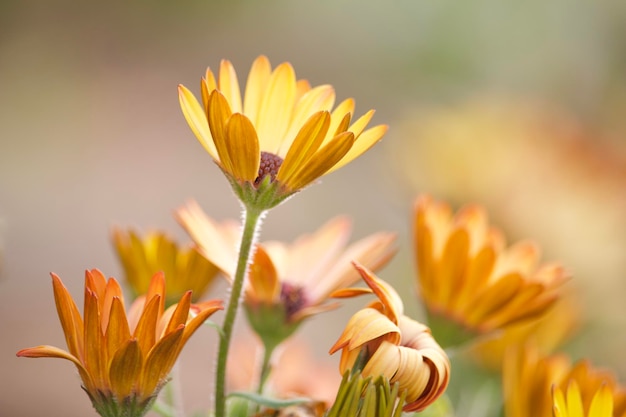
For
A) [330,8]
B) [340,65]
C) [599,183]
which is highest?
[330,8]

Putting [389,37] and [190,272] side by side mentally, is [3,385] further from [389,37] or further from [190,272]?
[389,37]

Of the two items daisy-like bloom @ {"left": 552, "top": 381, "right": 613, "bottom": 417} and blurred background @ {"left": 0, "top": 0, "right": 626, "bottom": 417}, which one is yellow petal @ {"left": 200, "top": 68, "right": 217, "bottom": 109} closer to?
daisy-like bloom @ {"left": 552, "top": 381, "right": 613, "bottom": 417}

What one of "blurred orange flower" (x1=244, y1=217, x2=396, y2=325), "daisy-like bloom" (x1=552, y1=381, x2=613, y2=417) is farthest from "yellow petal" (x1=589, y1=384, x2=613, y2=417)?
"blurred orange flower" (x1=244, y1=217, x2=396, y2=325)

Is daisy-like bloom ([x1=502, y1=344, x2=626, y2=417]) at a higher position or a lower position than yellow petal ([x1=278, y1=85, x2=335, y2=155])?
lower

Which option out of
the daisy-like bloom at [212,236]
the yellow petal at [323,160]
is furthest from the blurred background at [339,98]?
the yellow petal at [323,160]

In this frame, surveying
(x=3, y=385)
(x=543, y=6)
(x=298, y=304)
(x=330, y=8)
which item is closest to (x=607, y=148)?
A: (x=298, y=304)

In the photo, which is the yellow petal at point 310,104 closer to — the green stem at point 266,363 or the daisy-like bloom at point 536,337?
the green stem at point 266,363
